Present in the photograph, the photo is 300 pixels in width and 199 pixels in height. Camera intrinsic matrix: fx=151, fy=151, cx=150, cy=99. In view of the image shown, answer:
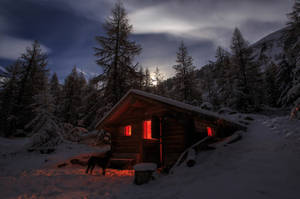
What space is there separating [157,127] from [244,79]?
20552 millimetres

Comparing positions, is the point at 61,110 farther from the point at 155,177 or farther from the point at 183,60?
the point at 155,177

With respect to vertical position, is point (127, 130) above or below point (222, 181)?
above

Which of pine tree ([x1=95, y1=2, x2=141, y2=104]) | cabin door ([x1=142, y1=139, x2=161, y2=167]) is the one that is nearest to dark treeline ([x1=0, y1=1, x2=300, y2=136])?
pine tree ([x1=95, y1=2, x2=141, y2=104])

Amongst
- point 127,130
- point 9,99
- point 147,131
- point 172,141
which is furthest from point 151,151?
point 9,99

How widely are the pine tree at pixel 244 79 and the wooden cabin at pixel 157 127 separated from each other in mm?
14407

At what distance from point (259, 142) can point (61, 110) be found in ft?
102

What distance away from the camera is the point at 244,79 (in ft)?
76.0

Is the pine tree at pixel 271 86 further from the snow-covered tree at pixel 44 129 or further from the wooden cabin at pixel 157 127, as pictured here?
the snow-covered tree at pixel 44 129

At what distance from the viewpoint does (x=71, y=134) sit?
19609 mm

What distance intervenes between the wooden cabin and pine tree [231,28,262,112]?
1441cm

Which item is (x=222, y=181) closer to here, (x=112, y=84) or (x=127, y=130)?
(x=127, y=130)

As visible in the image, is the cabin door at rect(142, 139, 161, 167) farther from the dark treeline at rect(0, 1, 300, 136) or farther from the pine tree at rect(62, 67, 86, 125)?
the pine tree at rect(62, 67, 86, 125)

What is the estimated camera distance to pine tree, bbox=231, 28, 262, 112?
22281mm

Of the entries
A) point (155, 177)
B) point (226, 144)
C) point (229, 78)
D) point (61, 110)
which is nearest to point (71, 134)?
point (61, 110)
